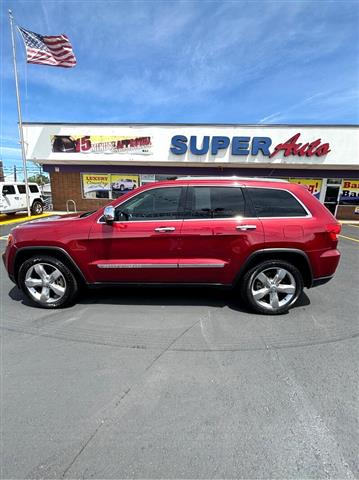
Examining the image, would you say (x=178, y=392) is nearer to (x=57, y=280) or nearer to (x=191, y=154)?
(x=57, y=280)

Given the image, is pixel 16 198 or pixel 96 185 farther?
pixel 96 185

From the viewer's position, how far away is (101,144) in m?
13.8

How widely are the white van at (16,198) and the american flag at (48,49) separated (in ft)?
18.8

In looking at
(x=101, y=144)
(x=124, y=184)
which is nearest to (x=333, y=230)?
(x=124, y=184)

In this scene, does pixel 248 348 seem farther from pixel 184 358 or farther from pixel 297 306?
pixel 297 306

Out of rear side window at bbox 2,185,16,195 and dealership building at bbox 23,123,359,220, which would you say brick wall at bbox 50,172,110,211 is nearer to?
dealership building at bbox 23,123,359,220

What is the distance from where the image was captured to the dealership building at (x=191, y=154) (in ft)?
43.2

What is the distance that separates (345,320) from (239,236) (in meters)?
1.85

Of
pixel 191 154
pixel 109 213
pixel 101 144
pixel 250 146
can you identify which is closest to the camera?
pixel 109 213

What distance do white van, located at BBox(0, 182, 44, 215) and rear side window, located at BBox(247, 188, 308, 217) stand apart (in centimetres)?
1254

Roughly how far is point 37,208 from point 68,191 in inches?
82.6

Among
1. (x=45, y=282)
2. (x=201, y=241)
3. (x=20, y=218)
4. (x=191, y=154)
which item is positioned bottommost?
(x=20, y=218)

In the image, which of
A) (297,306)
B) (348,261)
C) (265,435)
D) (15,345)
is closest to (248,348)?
(265,435)

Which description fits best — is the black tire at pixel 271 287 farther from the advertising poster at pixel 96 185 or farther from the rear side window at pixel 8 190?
the advertising poster at pixel 96 185
